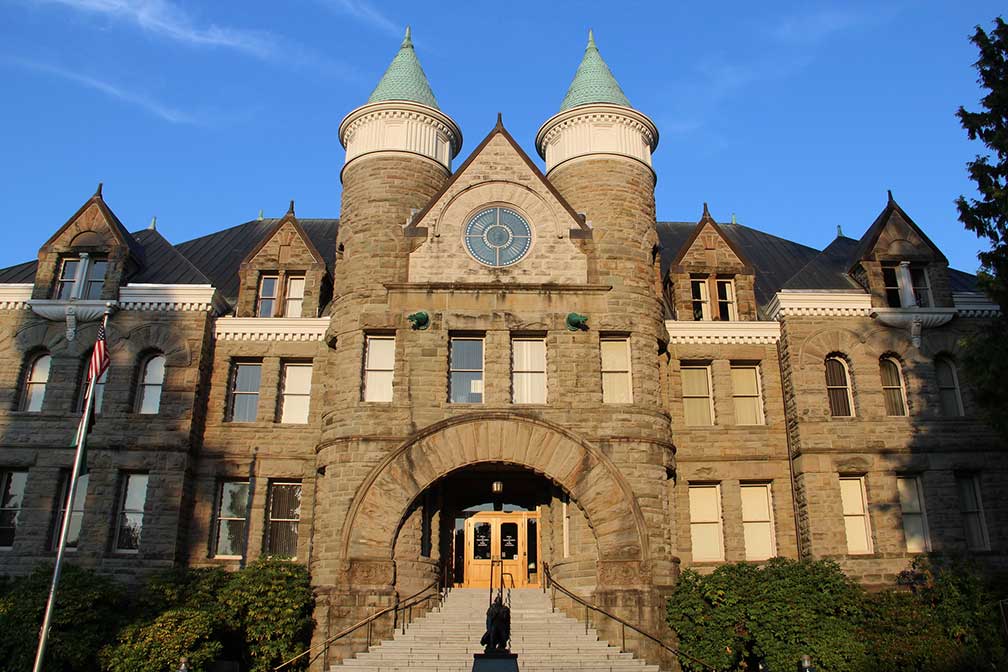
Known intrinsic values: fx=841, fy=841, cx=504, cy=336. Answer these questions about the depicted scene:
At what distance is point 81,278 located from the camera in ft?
77.5

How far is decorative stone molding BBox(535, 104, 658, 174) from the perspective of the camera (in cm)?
2433

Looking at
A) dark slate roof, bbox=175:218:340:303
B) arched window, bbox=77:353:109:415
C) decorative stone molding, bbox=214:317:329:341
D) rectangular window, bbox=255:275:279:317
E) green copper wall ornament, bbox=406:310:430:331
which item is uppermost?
dark slate roof, bbox=175:218:340:303

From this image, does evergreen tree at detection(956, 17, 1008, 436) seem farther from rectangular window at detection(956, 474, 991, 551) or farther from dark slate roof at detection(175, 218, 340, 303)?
dark slate roof at detection(175, 218, 340, 303)

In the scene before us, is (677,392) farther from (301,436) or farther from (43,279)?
(43,279)

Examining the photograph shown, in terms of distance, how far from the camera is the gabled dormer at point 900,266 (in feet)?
77.8

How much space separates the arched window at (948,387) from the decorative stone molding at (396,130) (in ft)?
49.6

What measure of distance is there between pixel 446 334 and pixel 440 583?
6405 millimetres

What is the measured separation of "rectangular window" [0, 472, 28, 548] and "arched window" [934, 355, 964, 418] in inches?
975


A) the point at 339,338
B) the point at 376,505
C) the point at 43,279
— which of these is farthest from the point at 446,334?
the point at 43,279

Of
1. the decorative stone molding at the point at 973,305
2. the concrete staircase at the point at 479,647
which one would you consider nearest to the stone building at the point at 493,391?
the decorative stone molding at the point at 973,305

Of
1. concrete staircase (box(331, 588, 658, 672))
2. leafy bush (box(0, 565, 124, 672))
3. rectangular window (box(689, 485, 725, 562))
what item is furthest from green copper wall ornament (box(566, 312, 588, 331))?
leafy bush (box(0, 565, 124, 672))

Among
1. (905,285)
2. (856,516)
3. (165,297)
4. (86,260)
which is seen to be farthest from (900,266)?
(86,260)

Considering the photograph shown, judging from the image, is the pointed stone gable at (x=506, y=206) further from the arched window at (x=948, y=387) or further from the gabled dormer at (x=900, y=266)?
the arched window at (x=948, y=387)

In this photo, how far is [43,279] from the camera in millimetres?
23453
